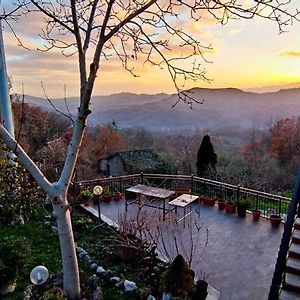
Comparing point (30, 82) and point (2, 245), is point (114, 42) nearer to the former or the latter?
point (2, 245)

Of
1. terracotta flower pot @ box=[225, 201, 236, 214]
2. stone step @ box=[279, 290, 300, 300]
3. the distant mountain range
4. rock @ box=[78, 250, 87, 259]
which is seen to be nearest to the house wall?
the distant mountain range

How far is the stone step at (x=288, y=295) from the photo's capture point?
450 cm

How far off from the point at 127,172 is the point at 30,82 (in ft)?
47.3

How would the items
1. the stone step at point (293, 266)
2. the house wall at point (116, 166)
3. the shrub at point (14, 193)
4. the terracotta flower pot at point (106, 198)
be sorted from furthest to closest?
the house wall at point (116, 166), the terracotta flower pot at point (106, 198), the shrub at point (14, 193), the stone step at point (293, 266)

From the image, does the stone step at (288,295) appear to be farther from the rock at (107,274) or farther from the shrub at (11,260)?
the shrub at (11,260)

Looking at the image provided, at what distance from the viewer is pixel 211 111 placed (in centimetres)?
2808

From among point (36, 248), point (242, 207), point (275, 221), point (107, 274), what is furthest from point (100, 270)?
point (242, 207)

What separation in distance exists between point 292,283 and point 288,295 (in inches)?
7.4

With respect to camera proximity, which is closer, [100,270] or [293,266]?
[293,266]

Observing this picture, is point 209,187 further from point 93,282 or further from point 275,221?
point 93,282

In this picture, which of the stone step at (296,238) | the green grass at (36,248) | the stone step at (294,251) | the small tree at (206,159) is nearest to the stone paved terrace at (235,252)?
the stone step at (294,251)

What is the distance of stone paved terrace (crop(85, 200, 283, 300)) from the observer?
558 centimetres

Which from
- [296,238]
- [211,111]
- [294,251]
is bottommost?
[294,251]

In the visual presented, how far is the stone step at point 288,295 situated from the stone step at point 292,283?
53 millimetres
